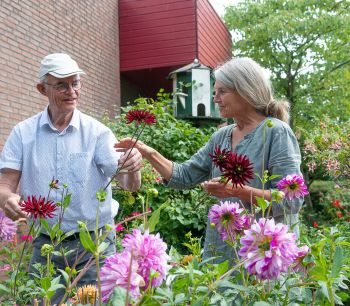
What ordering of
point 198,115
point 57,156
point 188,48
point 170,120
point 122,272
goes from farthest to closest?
point 188,48 → point 198,115 → point 170,120 → point 57,156 → point 122,272

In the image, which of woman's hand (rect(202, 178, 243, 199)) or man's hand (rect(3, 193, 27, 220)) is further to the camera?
man's hand (rect(3, 193, 27, 220))

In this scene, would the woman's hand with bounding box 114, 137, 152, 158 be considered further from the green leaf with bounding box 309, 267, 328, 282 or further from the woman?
the green leaf with bounding box 309, 267, 328, 282

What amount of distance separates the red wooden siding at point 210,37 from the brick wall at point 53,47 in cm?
164

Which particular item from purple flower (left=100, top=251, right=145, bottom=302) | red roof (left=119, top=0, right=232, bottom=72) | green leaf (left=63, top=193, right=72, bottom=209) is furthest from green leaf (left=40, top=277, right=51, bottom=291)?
red roof (left=119, top=0, right=232, bottom=72)

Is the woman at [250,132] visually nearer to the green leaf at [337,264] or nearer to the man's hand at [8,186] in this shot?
the man's hand at [8,186]

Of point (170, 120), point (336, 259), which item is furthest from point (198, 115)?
point (336, 259)

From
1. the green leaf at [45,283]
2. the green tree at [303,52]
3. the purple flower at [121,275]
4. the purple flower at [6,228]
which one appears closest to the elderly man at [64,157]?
the purple flower at [6,228]

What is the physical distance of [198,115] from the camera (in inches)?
258

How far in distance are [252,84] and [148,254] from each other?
1302mm

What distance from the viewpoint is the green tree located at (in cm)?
1203

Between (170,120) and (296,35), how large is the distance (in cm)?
751

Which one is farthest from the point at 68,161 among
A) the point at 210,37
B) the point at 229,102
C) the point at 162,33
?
the point at 210,37

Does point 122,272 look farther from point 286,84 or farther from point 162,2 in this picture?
point 286,84

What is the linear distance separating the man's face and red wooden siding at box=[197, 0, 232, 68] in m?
6.68
